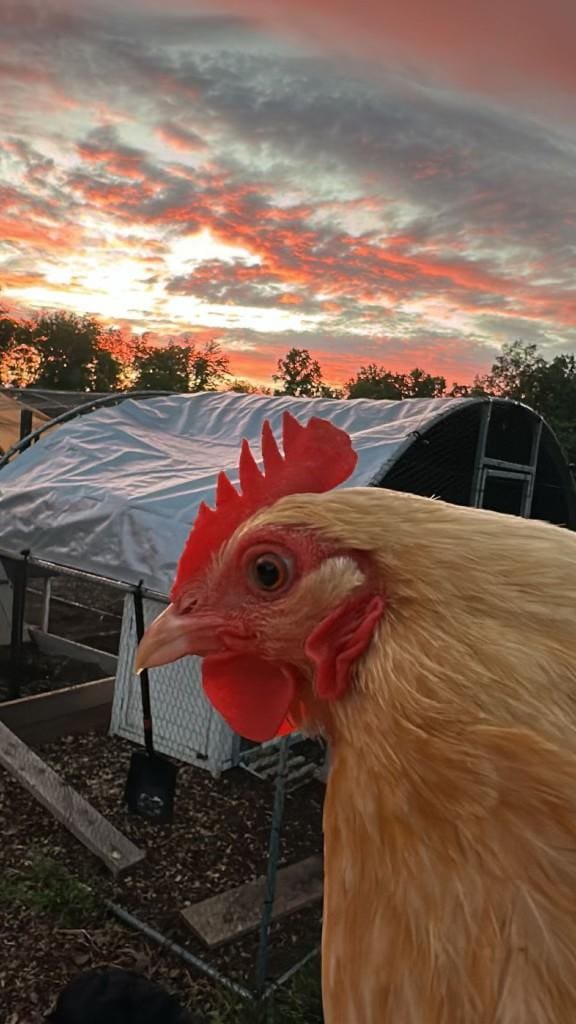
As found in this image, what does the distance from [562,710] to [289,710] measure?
66cm

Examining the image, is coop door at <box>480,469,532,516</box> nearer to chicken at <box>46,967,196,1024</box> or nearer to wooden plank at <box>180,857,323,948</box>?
wooden plank at <box>180,857,323,948</box>

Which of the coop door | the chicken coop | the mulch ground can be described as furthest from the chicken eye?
the coop door

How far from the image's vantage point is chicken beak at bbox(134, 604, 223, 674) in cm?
141

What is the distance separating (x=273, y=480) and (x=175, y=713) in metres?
4.57

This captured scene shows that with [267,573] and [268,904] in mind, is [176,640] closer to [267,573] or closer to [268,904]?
[267,573]

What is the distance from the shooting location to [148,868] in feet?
14.0

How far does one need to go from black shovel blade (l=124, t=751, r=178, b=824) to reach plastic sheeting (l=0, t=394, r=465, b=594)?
1229 millimetres

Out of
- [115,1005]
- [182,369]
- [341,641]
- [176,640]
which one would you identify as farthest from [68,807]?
[182,369]

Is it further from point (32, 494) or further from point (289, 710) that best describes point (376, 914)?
point (32, 494)

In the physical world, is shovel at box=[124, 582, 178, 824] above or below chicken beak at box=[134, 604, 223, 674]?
below

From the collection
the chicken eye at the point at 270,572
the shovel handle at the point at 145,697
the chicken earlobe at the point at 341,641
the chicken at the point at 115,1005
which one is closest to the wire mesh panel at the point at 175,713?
the shovel handle at the point at 145,697

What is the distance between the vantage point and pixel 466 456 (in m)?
6.96

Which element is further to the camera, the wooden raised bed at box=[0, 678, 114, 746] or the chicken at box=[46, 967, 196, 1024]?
the wooden raised bed at box=[0, 678, 114, 746]

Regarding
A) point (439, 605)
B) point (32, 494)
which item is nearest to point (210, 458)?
point (32, 494)
